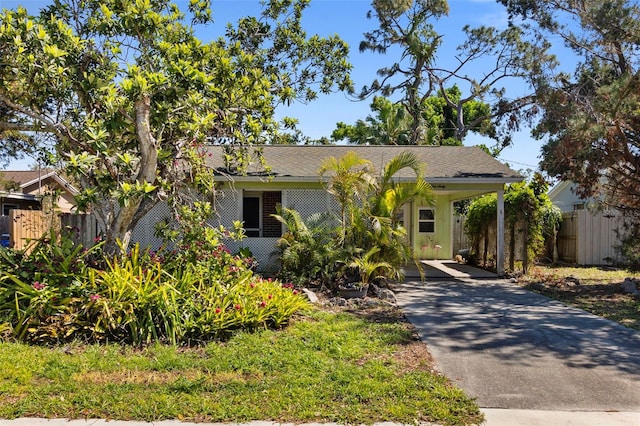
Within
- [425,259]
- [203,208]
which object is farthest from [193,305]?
[425,259]

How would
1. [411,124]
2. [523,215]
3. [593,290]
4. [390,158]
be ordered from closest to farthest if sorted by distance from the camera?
[593,290], [523,215], [390,158], [411,124]

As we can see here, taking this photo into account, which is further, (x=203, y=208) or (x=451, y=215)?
(x=451, y=215)

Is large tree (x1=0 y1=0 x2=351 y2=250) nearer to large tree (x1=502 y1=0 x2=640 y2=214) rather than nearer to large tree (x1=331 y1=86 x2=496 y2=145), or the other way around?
large tree (x1=502 y1=0 x2=640 y2=214)

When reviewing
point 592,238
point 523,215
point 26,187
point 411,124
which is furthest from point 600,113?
point 26,187

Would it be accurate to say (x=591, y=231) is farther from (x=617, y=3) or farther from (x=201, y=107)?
(x=201, y=107)

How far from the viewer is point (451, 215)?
62.4 ft

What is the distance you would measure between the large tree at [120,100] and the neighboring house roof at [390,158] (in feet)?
11.5

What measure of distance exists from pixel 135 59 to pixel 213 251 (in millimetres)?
4109

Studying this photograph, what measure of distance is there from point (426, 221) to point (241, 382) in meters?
14.6

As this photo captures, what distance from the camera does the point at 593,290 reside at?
1170 cm

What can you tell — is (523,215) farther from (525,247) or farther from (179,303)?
(179,303)

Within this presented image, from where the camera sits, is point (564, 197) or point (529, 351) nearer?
point (529, 351)

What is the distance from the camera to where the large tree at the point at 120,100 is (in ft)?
22.9

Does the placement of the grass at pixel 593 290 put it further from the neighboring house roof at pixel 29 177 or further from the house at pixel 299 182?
the neighboring house roof at pixel 29 177
